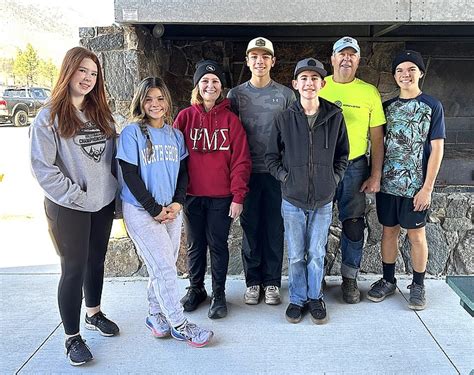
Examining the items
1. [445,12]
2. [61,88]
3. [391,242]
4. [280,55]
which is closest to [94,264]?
[61,88]

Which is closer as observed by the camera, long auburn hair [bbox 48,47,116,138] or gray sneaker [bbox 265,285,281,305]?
long auburn hair [bbox 48,47,116,138]

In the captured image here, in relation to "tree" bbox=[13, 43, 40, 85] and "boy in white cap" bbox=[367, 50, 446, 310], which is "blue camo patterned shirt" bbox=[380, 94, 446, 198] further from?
"tree" bbox=[13, 43, 40, 85]

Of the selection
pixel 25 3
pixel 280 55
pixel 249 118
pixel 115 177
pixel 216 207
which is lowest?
pixel 216 207

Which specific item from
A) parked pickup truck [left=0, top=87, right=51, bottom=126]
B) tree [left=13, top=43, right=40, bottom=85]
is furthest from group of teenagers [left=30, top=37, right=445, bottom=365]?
tree [left=13, top=43, right=40, bottom=85]

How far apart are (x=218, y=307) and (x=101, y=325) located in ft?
2.56

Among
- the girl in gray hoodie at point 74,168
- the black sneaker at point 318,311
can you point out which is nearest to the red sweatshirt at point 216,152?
the girl in gray hoodie at point 74,168

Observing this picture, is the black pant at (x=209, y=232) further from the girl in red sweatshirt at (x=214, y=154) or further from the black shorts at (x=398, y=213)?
the black shorts at (x=398, y=213)

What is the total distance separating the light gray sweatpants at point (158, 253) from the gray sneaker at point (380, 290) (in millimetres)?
1464

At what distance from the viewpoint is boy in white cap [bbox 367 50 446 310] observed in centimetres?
318

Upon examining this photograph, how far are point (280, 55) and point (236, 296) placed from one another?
3.53 meters

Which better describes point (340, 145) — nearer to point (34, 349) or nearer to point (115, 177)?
point (115, 177)

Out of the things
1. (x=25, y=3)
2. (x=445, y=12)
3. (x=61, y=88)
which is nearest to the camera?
(x=61, y=88)

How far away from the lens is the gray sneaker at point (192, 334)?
294 centimetres

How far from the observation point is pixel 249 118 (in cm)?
331
